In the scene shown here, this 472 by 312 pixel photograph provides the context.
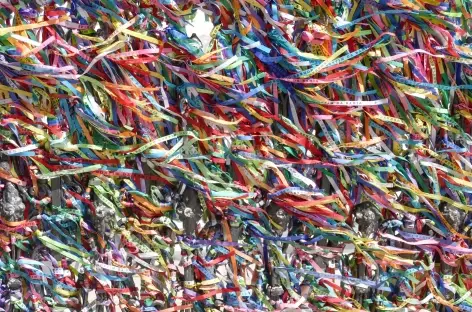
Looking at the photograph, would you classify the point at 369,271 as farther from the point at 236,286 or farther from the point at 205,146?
the point at 205,146

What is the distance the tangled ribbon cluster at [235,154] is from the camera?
51.1 inches

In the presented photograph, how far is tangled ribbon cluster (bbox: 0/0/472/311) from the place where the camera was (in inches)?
51.1

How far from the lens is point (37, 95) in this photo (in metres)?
1.29

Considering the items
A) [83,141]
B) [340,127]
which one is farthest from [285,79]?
[83,141]

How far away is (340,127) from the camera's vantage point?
4.52 ft

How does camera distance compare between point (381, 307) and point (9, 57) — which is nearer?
point (9, 57)

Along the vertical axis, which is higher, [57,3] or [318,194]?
[57,3]

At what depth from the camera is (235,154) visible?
1.34m

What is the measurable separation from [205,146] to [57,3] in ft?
1.07

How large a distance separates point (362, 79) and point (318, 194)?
0.21m

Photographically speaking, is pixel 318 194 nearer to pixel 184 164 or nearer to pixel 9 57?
pixel 184 164

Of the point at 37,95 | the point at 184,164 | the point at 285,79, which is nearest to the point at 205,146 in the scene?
the point at 184,164

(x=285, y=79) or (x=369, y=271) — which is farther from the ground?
(x=285, y=79)

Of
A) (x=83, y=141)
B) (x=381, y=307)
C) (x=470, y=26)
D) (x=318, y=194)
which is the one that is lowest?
(x=381, y=307)
